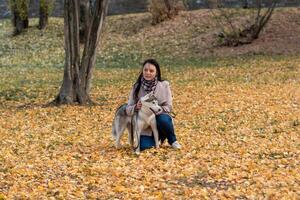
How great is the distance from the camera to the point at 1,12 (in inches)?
1900

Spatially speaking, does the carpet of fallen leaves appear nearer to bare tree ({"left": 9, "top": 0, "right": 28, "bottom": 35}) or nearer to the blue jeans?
the blue jeans

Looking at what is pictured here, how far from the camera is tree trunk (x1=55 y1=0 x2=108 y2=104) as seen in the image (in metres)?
15.0

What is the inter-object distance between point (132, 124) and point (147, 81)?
0.65 metres

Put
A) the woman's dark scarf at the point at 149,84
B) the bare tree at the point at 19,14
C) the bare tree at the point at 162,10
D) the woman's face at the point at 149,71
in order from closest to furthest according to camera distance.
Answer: the woman's face at the point at 149,71
the woman's dark scarf at the point at 149,84
the bare tree at the point at 162,10
the bare tree at the point at 19,14

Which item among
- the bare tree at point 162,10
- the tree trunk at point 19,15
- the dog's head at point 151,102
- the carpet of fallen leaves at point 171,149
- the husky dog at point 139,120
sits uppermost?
the dog's head at point 151,102

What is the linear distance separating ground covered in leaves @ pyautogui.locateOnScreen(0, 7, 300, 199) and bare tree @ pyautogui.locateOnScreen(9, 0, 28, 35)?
1324 centimetres

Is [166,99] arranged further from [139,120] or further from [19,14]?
[19,14]

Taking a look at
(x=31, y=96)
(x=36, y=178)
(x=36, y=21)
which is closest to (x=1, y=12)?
(x=36, y=21)

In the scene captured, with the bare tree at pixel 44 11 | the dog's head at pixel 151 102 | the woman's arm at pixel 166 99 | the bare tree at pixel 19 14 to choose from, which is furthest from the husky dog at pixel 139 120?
the bare tree at pixel 19 14

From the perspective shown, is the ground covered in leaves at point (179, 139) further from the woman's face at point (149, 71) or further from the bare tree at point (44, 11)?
the bare tree at point (44, 11)

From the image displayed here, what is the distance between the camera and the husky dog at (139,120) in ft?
30.5

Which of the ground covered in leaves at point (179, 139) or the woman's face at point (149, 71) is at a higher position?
the woman's face at point (149, 71)

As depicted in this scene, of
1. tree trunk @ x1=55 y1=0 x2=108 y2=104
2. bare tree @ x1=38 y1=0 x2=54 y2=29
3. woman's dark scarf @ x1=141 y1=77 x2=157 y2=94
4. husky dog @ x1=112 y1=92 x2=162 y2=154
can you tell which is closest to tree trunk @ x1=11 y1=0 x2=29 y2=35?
bare tree @ x1=38 y1=0 x2=54 y2=29

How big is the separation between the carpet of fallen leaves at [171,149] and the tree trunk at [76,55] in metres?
0.51
